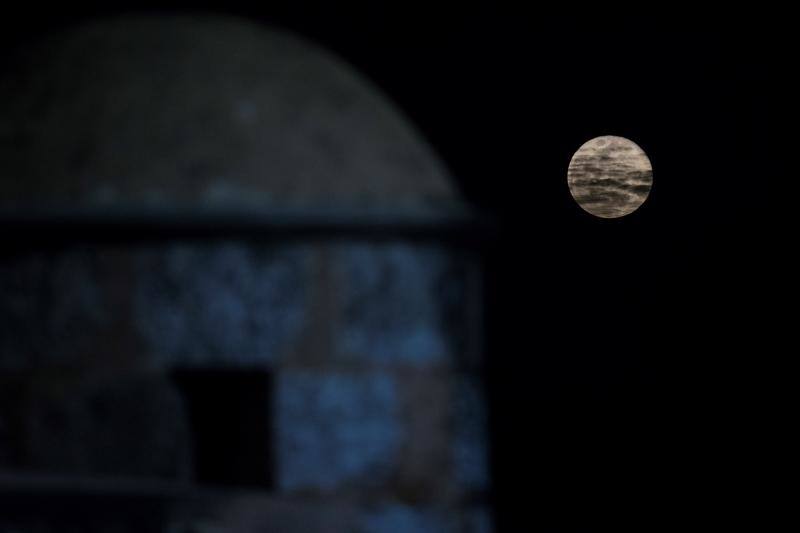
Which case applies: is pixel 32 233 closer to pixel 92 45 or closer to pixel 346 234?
pixel 92 45

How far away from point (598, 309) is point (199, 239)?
1.33m

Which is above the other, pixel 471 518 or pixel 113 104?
pixel 113 104

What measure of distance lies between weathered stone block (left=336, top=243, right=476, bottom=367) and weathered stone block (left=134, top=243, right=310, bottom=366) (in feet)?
0.28

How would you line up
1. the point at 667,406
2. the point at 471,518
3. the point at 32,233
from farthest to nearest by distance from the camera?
the point at 667,406 < the point at 471,518 < the point at 32,233

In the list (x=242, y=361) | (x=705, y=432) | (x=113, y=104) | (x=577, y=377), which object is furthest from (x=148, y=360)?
(x=705, y=432)

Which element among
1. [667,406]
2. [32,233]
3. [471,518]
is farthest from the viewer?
[667,406]

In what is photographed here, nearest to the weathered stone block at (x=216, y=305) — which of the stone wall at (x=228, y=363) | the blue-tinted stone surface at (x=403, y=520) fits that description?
the stone wall at (x=228, y=363)

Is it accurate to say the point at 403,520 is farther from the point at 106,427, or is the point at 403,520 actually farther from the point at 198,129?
the point at 198,129

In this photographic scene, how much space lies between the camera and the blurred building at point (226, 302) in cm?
185

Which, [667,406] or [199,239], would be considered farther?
[667,406]

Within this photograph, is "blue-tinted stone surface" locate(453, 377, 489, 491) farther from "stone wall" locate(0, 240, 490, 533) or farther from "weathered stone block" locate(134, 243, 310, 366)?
"weathered stone block" locate(134, 243, 310, 366)

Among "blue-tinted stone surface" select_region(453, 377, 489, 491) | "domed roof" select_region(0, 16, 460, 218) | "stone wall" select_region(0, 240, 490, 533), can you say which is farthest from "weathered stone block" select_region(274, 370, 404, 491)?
"domed roof" select_region(0, 16, 460, 218)

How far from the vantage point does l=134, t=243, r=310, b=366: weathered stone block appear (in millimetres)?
1846

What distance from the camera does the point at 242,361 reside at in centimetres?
185
